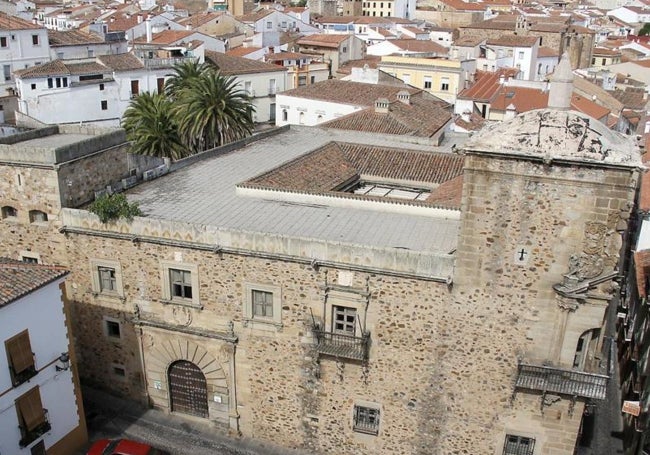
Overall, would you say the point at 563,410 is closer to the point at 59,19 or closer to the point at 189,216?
the point at 189,216

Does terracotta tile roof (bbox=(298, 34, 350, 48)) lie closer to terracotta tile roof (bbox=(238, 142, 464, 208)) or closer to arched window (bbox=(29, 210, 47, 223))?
terracotta tile roof (bbox=(238, 142, 464, 208))

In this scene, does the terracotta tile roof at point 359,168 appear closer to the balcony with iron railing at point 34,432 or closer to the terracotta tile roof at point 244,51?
the balcony with iron railing at point 34,432

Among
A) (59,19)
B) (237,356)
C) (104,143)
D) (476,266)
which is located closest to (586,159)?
(476,266)

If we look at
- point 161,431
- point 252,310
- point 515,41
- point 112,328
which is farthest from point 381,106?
point 515,41

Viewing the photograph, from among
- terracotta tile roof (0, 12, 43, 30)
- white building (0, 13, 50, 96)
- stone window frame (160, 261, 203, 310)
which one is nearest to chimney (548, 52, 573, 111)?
stone window frame (160, 261, 203, 310)

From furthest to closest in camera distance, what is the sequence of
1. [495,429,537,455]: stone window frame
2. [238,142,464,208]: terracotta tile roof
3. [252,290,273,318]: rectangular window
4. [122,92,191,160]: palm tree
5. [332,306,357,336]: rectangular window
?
1. [122,92,191,160]: palm tree
2. [238,142,464,208]: terracotta tile roof
3. [252,290,273,318]: rectangular window
4. [332,306,357,336]: rectangular window
5. [495,429,537,455]: stone window frame

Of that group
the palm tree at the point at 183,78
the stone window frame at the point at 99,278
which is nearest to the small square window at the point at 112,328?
the stone window frame at the point at 99,278

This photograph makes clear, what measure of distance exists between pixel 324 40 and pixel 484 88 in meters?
24.9

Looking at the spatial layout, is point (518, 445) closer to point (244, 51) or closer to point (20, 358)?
point (20, 358)

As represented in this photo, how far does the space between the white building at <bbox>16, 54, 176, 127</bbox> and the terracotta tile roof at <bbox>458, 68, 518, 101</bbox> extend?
25.6m

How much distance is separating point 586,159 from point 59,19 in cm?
9306

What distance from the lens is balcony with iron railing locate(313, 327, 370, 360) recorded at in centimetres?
1956

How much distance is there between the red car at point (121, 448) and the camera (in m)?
19.7

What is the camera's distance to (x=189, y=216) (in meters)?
22.1
